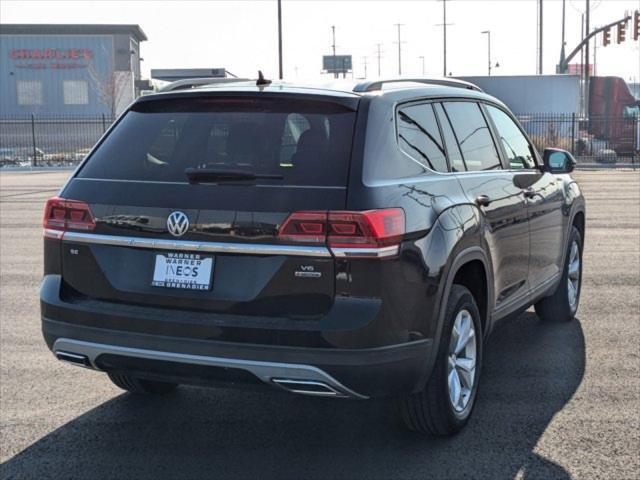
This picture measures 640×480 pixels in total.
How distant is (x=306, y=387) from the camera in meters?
3.81

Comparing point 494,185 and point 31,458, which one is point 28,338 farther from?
point 494,185

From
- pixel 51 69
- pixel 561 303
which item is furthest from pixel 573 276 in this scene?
pixel 51 69

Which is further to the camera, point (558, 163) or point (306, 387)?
point (558, 163)

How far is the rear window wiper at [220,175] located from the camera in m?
3.94

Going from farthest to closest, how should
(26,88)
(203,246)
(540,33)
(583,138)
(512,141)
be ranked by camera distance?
(26,88) → (540,33) → (583,138) → (512,141) → (203,246)

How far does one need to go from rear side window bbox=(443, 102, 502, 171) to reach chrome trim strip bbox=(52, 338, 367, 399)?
1.61m

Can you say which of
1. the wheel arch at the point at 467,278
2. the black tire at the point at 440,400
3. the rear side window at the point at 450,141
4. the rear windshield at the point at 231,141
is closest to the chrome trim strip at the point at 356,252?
the rear windshield at the point at 231,141

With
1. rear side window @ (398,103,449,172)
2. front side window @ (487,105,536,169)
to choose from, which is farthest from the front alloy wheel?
rear side window @ (398,103,449,172)

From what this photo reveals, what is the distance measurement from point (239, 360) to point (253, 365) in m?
0.07

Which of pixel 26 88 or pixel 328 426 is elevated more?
pixel 26 88

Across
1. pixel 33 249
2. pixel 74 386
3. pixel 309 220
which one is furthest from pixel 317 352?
pixel 33 249

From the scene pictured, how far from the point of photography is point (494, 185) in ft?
16.9

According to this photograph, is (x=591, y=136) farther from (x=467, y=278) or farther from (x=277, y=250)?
(x=277, y=250)

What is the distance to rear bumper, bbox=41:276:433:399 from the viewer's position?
3771mm
